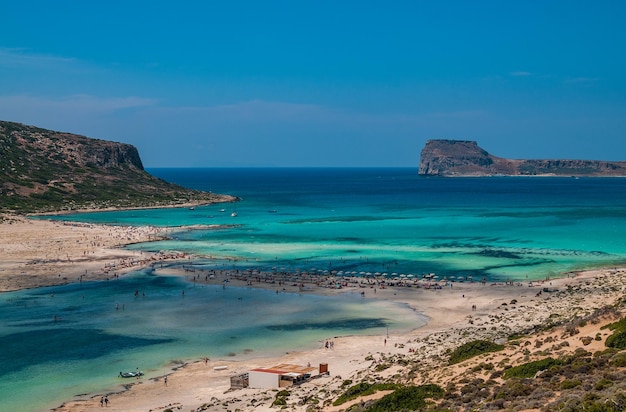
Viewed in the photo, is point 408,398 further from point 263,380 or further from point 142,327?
point 142,327

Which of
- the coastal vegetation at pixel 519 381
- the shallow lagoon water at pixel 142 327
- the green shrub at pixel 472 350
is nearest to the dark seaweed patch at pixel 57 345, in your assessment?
the shallow lagoon water at pixel 142 327

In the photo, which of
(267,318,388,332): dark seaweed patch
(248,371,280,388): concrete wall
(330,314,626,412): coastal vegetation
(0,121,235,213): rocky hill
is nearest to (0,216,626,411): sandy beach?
(330,314,626,412): coastal vegetation

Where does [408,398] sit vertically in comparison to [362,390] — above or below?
above

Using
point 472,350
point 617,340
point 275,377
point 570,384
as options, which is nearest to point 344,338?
point 275,377

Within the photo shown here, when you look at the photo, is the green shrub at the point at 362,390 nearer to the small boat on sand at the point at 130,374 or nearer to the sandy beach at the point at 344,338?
the sandy beach at the point at 344,338

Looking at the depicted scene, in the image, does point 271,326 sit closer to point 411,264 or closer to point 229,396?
point 229,396

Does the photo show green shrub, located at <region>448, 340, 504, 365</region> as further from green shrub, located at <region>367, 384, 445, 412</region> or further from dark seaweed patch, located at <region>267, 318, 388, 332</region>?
dark seaweed patch, located at <region>267, 318, 388, 332</region>

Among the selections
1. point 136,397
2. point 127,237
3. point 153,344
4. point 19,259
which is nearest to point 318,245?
point 127,237
